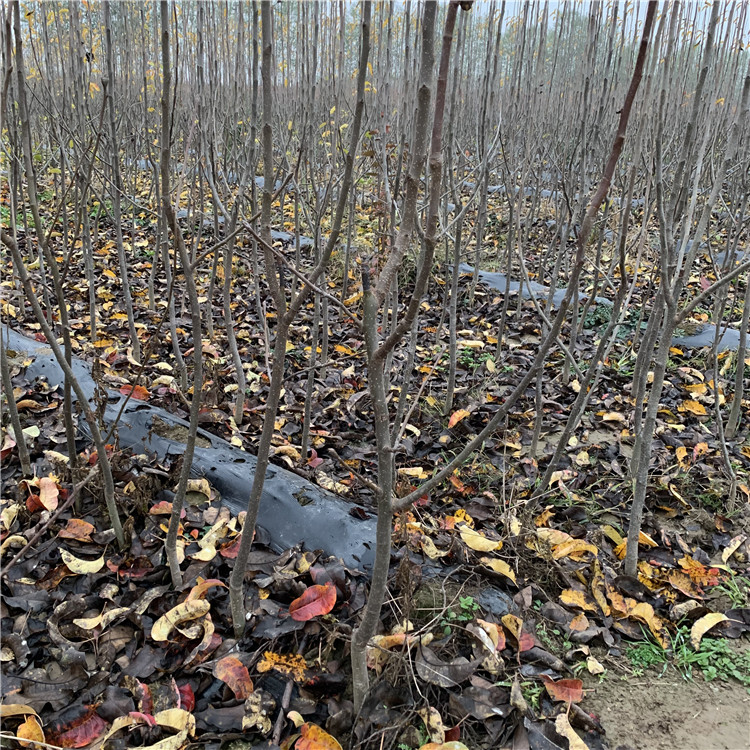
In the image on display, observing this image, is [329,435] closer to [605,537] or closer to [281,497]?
[281,497]

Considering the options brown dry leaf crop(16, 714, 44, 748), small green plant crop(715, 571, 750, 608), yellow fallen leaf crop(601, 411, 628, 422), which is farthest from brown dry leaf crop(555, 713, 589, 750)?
yellow fallen leaf crop(601, 411, 628, 422)

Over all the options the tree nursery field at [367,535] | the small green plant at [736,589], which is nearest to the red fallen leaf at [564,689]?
the tree nursery field at [367,535]

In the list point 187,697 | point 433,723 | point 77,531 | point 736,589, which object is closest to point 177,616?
point 187,697

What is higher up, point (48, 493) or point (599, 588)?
point (48, 493)

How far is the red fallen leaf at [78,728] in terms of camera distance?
122cm

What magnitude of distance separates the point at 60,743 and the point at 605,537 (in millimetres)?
1759

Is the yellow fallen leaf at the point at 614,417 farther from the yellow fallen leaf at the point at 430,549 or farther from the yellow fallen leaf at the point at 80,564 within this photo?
the yellow fallen leaf at the point at 80,564

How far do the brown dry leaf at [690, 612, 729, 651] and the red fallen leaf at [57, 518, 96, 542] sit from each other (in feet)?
6.02

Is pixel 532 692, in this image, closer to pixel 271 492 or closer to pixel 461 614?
pixel 461 614

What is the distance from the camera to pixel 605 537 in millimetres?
2033

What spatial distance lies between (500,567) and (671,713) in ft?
1.81

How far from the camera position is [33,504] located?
1779mm

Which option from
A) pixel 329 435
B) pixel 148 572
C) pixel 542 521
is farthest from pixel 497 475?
pixel 148 572

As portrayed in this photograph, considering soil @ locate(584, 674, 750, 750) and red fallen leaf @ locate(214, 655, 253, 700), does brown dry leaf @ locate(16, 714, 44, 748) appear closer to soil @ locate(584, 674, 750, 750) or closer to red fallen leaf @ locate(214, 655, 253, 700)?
red fallen leaf @ locate(214, 655, 253, 700)
